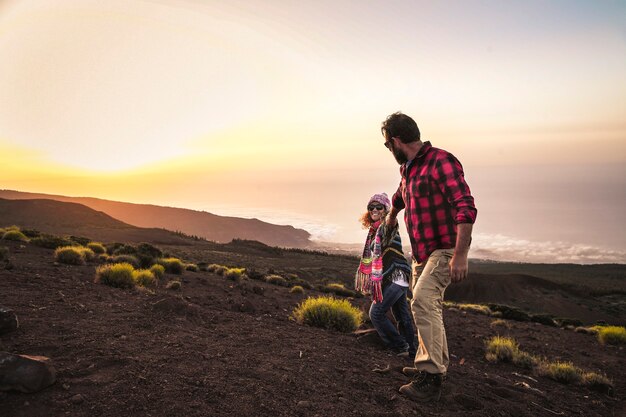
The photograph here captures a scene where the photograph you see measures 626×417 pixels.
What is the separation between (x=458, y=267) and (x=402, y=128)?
4.69 ft

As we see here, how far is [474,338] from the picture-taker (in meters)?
9.48

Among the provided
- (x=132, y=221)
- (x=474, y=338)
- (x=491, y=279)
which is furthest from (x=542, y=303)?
(x=132, y=221)

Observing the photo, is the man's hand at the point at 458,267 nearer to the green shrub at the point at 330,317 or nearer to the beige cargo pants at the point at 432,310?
the beige cargo pants at the point at 432,310

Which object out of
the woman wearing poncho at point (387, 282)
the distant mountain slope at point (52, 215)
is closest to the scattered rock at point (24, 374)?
the woman wearing poncho at point (387, 282)

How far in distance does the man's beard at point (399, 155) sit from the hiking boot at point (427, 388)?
204 cm

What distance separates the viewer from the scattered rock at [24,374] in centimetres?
283

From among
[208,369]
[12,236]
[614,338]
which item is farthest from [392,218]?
[12,236]

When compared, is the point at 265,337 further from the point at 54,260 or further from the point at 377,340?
the point at 54,260

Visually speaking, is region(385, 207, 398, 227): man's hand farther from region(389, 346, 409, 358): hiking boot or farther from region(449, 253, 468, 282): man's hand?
region(389, 346, 409, 358): hiking boot

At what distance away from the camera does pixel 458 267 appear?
324cm

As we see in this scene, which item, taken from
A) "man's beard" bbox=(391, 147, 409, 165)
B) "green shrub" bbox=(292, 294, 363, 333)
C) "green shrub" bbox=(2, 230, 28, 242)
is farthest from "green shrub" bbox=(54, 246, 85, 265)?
"man's beard" bbox=(391, 147, 409, 165)

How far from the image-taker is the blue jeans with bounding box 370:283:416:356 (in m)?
5.32

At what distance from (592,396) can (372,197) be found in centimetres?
431

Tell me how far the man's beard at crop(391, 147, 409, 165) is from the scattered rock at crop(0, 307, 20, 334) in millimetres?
4253
